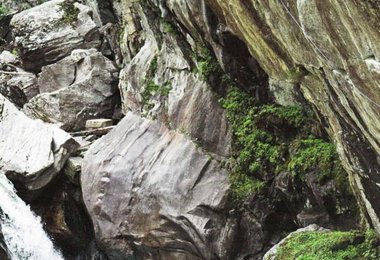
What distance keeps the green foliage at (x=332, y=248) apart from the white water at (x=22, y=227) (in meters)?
9.05

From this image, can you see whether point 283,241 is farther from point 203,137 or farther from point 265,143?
point 203,137

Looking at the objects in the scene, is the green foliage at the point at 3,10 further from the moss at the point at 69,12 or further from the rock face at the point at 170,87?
the rock face at the point at 170,87

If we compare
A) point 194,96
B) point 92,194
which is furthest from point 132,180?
point 194,96

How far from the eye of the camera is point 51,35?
27.1 meters

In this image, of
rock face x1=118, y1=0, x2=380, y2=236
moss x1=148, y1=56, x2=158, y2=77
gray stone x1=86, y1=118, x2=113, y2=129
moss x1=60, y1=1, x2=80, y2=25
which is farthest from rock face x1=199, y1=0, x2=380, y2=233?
moss x1=60, y1=1, x2=80, y2=25

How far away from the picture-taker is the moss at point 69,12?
89.7 feet

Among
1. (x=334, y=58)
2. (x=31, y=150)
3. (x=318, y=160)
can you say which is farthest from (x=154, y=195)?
(x=334, y=58)

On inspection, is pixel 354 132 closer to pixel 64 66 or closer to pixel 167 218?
pixel 167 218

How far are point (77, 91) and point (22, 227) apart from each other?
24.6ft

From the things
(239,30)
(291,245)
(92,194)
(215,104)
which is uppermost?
(239,30)

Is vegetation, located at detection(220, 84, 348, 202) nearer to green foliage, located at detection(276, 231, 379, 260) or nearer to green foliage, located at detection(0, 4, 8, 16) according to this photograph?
green foliage, located at detection(276, 231, 379, 260)

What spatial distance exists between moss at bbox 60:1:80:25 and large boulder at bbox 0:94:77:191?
30.2 ft

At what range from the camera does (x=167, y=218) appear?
1430 centimetres

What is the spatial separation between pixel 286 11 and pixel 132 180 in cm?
835
